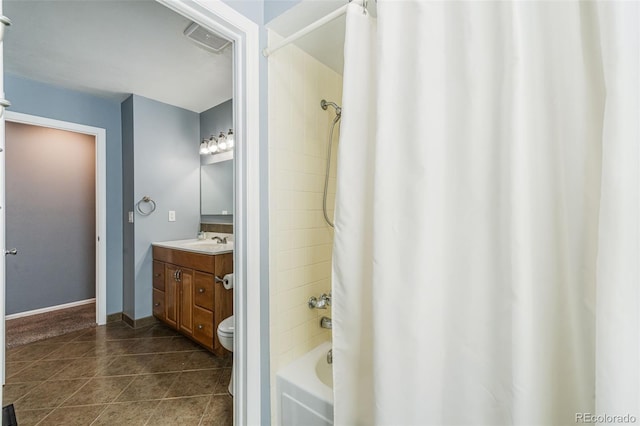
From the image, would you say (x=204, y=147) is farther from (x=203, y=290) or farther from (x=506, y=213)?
(x=506, y=213)

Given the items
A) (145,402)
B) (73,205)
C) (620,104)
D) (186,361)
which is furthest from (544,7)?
(73,205)

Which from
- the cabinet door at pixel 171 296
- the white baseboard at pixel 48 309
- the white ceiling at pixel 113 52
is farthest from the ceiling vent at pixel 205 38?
the white baseboard at pixel 48 309

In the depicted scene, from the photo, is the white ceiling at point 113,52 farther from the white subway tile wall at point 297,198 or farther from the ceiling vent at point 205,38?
the white subway tile wall at point 297,198

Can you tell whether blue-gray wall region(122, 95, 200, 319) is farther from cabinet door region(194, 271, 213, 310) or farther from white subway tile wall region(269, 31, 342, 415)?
white subway tile wall region(269, 31, 342, 415)

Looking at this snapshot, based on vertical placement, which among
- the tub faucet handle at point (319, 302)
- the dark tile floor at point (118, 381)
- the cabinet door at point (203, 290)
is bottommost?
the dark tile floor at point (118, 381)

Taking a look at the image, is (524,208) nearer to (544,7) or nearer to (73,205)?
(544,7)

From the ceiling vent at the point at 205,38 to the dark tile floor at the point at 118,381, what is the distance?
2235 mm

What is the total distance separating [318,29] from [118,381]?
2519mm

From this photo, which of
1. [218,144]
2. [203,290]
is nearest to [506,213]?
[203,290]

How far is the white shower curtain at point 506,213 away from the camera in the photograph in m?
0.60

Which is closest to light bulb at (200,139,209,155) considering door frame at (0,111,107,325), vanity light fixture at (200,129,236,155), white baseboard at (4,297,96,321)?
vanity light fixture at (200,129,236,155)

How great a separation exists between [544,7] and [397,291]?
0.81m

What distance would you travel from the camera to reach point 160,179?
3.12 m

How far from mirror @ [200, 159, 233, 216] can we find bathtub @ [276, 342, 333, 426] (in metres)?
1.91
